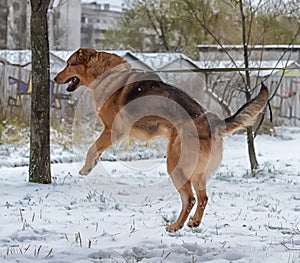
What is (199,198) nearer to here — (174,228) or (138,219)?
(174,228)

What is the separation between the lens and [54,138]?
14.8 m

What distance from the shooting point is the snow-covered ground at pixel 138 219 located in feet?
15.1

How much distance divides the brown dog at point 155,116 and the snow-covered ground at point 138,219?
1.78 feet

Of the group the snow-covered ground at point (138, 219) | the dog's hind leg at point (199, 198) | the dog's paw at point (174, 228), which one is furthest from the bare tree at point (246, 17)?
the dog's hind leg at point (199, 198)

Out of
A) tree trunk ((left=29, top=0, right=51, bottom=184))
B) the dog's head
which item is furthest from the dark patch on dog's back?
tree trunk ((left=29, top=0, right=51, bottom=184))

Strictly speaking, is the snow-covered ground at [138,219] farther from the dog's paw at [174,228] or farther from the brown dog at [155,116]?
the brown dog at [155,116]

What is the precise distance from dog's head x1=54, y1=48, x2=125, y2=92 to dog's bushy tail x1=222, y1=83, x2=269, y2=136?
104 centimetres

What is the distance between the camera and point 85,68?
4.56m

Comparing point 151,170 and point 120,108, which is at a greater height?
point 120,108

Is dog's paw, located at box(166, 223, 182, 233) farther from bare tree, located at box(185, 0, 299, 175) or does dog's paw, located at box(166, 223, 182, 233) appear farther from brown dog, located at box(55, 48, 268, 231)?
bare tree, located at box(185, 0, 299, 175)

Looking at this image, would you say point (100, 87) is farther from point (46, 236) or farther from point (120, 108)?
point (46, 236)

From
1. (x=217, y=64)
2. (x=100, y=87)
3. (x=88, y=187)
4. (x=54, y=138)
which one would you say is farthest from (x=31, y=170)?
(x=217, y=64)

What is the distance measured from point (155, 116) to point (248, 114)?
77cm

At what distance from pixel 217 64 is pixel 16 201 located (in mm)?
13961
